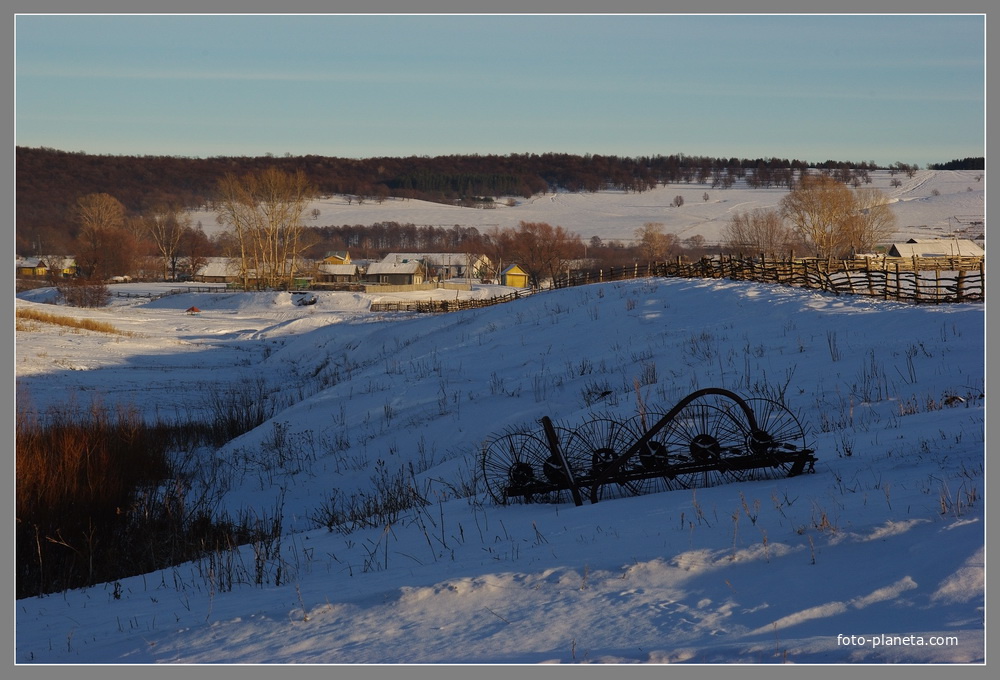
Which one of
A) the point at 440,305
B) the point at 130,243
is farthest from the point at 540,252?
the point at 130,243

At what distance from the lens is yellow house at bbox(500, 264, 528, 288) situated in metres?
111

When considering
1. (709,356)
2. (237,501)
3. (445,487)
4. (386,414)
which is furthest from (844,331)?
(237,501)

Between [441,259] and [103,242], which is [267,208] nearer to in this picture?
[103,242]

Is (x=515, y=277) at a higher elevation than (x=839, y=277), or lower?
lower

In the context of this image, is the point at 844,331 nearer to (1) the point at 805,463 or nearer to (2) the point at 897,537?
(1) the point at 805,463

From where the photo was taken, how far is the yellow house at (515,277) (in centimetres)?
11100

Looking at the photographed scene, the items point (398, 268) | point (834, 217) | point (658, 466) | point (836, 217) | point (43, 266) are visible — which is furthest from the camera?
point (43, 266)

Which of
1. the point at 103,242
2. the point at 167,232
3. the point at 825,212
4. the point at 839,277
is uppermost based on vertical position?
the point at 167,232

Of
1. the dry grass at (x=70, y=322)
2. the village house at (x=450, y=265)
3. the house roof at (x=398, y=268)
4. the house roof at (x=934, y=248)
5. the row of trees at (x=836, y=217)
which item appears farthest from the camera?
the village house at (x=450, y=265)

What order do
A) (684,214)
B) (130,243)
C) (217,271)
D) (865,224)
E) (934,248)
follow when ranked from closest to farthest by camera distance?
(865,224) < (934,248) < (130,243) < (217,271) < (684,214)

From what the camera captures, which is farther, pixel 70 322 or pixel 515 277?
pixel 515 277

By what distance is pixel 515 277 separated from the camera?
112m

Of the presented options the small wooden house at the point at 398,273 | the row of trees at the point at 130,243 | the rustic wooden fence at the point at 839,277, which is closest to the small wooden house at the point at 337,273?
the small wooden house at the point at 398,273

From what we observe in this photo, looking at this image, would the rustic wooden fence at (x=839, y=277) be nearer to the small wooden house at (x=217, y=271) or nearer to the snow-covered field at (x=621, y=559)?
the snow-covered field at (x=621, y=559)
